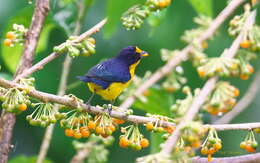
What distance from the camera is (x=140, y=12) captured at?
2998 mm

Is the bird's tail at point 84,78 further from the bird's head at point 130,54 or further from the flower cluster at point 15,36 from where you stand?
the bird's head at point 130,54

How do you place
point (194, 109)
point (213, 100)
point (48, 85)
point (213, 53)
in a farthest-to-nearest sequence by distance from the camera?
point (213, 53), point (48, 85), point (213, 100), point (194, 109)

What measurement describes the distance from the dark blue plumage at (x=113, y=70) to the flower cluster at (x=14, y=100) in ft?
3.62

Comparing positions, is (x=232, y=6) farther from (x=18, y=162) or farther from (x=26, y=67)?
(x=18, y=162)

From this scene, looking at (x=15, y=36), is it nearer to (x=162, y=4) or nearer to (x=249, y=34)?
(x=162, y=4)

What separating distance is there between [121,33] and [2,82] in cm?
Result: 343

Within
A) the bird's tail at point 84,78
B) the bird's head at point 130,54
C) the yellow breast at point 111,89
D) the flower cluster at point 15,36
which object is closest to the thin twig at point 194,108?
the flower cluster at point 15,36

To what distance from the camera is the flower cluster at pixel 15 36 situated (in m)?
3.22

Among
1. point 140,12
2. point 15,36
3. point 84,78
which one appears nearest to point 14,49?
point 84,78

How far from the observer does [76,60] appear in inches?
225

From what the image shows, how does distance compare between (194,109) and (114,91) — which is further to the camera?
(114,91)

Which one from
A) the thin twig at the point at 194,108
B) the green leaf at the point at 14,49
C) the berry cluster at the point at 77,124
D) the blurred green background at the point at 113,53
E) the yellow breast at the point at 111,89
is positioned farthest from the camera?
the blurred green background at the point at 113,53

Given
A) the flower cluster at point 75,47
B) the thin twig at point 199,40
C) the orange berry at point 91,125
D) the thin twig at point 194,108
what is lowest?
the thin twig at point 194,108

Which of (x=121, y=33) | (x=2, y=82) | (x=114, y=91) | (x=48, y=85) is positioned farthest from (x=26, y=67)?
(x=121, y=33)
